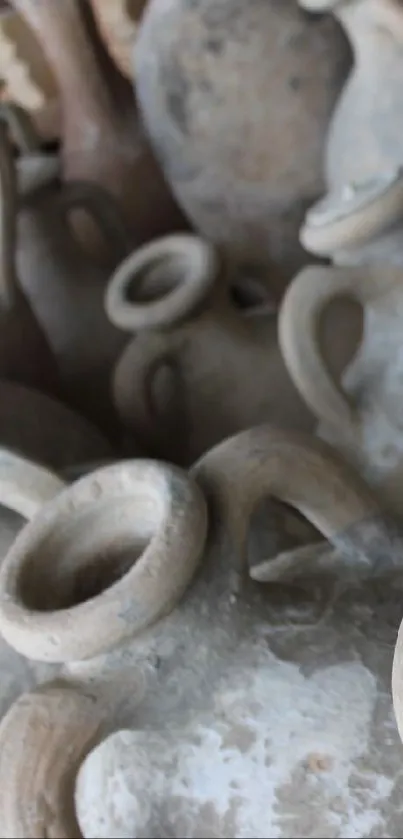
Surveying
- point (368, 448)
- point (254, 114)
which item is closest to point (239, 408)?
point (368, 448)

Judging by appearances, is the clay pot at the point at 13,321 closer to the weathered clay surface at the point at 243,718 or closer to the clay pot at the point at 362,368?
the clay pot at the point at 362,368

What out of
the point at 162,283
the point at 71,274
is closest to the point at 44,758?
the point at 162,283

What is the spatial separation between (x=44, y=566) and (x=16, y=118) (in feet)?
2.29

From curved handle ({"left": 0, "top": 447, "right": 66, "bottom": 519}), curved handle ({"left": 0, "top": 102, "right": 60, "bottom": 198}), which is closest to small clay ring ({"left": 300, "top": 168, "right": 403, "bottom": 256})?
curved handle ({"left": 0, "top": 447, "right": 66, "bottom": 519})

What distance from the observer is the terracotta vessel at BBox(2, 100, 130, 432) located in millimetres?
924

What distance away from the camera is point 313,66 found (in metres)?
0.82

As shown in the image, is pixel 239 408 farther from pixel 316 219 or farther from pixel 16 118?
pixel 16 118

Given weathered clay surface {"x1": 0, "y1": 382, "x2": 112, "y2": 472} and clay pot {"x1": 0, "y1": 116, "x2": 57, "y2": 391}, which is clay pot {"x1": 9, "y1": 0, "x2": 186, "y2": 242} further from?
weathered clay surface {"x1": 0, "y1": 382, "x2": 112, "y2": 472}

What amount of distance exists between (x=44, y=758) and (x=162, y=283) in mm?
496

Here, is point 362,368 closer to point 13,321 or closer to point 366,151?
point 366,151

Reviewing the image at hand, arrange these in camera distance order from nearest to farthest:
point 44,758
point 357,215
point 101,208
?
1. point 44,758
2. point 357,215
3. point 101,208

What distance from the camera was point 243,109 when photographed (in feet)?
2.77


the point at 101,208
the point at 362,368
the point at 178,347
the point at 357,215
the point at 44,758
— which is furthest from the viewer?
the point at 101,208

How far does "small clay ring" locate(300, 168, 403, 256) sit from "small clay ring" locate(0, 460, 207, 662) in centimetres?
24
